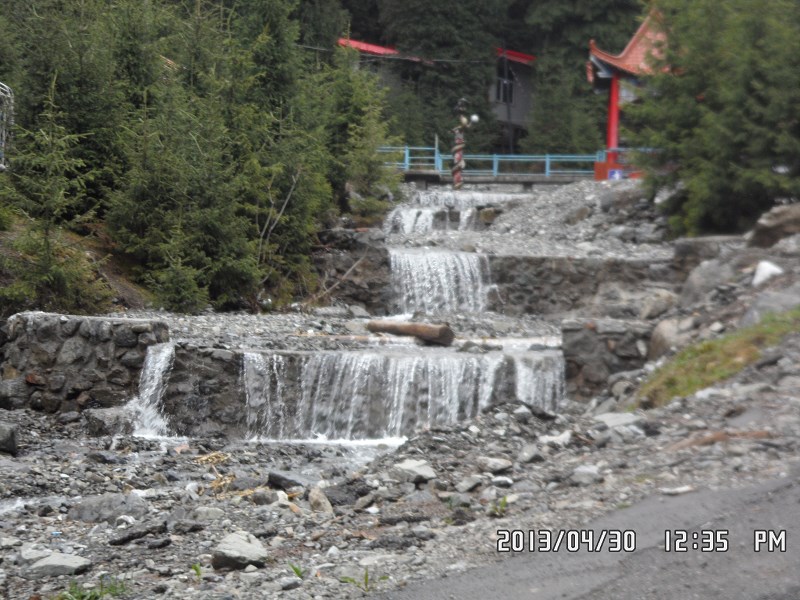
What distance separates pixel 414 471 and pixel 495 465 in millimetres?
638

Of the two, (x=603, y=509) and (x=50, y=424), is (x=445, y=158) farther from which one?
(x=603, y=509)

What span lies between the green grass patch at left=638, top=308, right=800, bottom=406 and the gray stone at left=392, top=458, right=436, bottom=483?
3081 millimetres

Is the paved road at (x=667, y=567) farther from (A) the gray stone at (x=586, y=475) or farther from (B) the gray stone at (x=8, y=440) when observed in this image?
(B) the gray stone at (x=8, y=440)

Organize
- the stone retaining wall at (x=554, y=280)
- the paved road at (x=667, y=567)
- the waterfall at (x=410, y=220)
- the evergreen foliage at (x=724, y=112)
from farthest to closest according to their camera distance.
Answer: the waterfall at (x=410, y=220), the stone retaining wall at (x=554, y=280), the evergreen foliage at (x=724, y=112), the paved road at (x=667, y=567)

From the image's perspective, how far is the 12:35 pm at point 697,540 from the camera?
5.20 metres

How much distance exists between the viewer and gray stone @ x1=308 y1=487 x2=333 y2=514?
24.4ft

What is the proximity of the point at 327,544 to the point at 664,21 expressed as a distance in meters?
20.1

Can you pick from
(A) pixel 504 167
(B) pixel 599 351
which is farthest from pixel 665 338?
(A) pixel 504 167

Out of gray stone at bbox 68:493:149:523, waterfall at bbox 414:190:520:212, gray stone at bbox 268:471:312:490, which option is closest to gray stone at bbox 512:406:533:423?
gray stone at bbox 268:471:312:490

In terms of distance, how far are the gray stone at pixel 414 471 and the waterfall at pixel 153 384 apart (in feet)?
19.4

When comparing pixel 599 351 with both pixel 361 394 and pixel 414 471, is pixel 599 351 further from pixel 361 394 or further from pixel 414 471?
pixel 414 471

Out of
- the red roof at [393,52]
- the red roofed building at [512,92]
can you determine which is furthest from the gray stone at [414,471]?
the red roofed building at [512,92]

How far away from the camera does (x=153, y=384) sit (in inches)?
522

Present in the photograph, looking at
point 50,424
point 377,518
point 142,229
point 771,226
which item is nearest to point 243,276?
point 142,229
